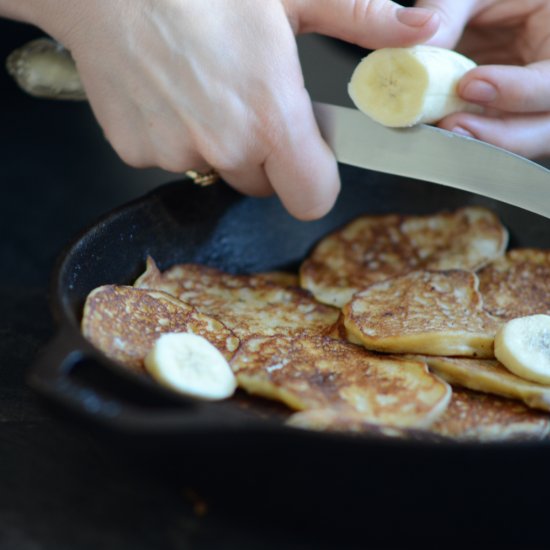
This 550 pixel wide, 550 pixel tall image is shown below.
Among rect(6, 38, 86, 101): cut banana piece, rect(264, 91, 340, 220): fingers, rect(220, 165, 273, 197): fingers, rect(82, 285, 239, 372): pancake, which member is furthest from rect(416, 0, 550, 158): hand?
rect(6, 38, 86, 101): cut banana piece

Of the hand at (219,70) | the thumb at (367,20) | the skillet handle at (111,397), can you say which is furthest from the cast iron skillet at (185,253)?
the thumb at (367,20)

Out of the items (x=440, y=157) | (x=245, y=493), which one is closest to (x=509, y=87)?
(x=440, y=157)

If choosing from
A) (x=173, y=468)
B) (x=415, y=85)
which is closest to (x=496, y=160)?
(x=415, y=85)

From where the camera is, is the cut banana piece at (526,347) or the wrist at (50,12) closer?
the cut banana piece at (526,347)

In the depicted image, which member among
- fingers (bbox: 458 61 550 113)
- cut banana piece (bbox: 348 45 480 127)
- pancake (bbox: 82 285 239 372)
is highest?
cut banana piece (bbox: 348 45 480 127)

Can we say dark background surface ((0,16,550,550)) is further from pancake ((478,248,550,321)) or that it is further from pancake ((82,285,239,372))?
pancake ((478,248,550,321))

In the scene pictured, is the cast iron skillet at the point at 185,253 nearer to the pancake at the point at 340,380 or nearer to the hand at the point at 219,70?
the pancake at the point at 340,380
